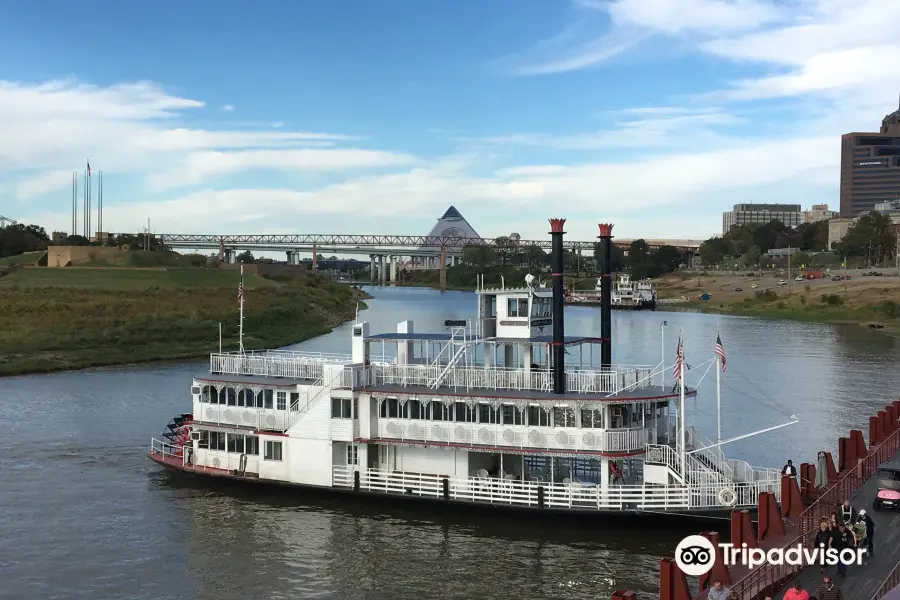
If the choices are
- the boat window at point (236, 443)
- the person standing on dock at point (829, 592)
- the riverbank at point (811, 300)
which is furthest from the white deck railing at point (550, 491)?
the riverbank at point (811, 300)

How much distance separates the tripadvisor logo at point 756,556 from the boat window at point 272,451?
57.8 feet

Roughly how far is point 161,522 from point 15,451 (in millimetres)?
13600

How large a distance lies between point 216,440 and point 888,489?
23307mm

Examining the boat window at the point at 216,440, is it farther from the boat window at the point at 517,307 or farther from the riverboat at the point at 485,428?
the boat window at the point at 517,307

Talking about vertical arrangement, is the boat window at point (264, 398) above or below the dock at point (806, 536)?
above

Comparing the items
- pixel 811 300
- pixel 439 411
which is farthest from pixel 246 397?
pixel 811 300

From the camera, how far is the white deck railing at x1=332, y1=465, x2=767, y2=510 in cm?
2939

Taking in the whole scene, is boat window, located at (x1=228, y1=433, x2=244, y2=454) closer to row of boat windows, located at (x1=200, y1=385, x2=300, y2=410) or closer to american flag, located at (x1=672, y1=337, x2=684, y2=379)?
row of boat windows, located at (x1=200, y1=385, x2=300, y2=410)

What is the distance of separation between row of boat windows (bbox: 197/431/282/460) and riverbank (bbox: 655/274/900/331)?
93.6 m

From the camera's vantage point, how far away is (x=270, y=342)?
306ft

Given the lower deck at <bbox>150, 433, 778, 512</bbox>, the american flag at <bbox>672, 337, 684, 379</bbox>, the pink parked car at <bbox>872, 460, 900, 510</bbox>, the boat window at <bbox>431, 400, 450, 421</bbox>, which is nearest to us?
the pink parked car at <bbox>872, 460, 900, 510</bbox>

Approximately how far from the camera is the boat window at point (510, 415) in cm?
3169

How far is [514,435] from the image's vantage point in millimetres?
31562

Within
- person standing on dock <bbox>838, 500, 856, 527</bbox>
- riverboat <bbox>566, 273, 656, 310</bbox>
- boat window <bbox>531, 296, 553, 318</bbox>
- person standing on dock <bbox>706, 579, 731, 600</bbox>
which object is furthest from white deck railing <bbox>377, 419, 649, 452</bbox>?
riverboat <bbox>566, 273, 656, 310</bbox>
